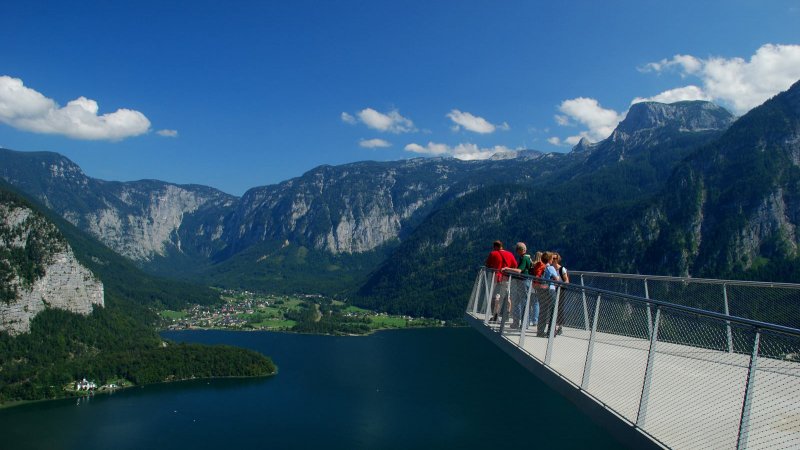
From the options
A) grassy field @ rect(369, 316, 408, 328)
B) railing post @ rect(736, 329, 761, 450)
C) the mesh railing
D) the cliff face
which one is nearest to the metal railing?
railing post @ rect(736, 329, 761, 450)

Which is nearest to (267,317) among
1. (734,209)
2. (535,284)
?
(734,209)

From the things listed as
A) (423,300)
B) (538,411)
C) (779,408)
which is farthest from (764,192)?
(779,408)

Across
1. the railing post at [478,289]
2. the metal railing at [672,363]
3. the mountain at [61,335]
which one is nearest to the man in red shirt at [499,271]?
the railing post at [478,289]

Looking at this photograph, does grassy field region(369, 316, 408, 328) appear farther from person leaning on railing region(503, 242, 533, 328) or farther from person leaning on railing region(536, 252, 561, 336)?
person leaning on railing region(536, 252, 561, 336)

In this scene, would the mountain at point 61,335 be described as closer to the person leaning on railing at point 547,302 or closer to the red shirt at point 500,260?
the red shirt at point 500,260

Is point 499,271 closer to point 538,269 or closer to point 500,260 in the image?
point 500,260

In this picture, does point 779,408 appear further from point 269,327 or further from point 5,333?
point 269,327
